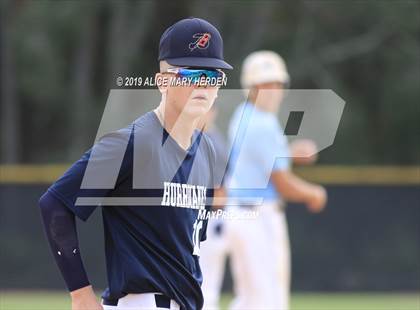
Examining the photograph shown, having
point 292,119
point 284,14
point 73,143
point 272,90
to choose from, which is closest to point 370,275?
point 292,119

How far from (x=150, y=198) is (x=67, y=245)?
0.36 m

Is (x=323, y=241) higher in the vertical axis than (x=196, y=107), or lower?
lower

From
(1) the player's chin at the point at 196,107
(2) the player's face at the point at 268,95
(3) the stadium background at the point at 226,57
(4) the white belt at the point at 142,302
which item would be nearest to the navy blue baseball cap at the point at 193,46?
(1) the player's chin at the point at 196,107

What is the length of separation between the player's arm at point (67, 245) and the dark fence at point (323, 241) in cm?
932

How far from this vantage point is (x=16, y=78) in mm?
20266

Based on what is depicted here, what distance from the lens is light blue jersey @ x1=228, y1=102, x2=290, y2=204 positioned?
24.8ft

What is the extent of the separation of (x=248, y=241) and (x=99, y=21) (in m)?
13.8

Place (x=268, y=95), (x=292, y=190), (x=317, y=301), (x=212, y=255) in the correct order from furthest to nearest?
1. (x=317, y=301)
2. (x=212, y=255)
3. (x=268, y=95)
4. (x=292, y=190)

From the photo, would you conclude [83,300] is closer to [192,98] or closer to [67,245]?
[67,245]

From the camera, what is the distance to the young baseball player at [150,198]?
3.64 m

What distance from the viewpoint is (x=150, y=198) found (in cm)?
378

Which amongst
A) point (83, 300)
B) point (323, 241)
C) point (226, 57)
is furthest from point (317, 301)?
point (226, 57)

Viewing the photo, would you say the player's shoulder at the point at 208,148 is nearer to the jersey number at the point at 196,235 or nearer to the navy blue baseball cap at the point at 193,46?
the jersey number at the point at 196,235

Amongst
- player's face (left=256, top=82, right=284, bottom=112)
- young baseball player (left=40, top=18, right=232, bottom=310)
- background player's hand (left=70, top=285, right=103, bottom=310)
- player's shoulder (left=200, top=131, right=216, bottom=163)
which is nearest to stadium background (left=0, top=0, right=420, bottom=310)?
player's face (left=256, top=82, right=284, bottom=112)
